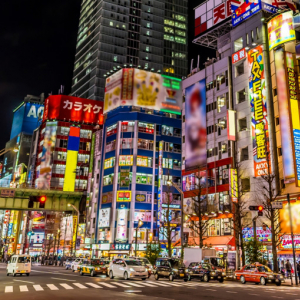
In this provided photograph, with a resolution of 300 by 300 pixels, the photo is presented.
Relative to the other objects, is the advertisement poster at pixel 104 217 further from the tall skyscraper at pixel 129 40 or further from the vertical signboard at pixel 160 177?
the tall skyscraper at pixel 129 40

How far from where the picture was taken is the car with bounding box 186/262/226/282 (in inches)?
1162

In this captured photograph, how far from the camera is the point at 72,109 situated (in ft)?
344

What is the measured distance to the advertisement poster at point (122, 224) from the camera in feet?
220

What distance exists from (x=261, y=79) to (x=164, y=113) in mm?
38062

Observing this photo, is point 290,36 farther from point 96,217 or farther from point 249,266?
point 96,217

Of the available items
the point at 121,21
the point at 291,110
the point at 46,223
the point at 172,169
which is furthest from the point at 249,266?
the point at 121,21

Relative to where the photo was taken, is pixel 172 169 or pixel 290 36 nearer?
pixel 290 36

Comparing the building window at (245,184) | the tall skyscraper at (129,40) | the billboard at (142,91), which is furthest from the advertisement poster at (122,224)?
the tall skyscraper at (129,40)

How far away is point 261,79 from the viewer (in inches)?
1797

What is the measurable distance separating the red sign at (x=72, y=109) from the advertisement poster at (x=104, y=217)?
4084 cm

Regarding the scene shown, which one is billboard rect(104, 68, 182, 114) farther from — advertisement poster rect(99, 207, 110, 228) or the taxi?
the taxi


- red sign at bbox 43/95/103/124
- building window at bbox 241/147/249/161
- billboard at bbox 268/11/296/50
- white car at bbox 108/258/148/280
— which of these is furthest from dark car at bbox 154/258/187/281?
red sign at bbox 43/95/103/124

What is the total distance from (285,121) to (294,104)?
219 centimetres

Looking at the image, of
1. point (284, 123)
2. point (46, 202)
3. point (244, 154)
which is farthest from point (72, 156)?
point (284, 123)
